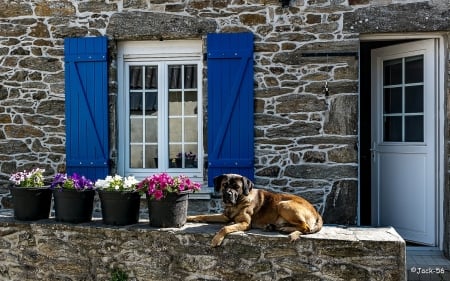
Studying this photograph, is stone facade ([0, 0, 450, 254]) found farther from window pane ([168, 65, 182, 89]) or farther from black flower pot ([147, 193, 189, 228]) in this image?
black flower pot ([147, 193, 189, 228])

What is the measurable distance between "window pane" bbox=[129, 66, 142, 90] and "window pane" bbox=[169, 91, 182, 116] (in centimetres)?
44

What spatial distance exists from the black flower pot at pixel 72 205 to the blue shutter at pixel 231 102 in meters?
1.90

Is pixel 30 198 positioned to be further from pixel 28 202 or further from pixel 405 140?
pixel 405 140

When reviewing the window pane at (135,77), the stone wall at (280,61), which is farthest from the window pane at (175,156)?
the window pane at (135,77)

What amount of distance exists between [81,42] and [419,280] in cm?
489

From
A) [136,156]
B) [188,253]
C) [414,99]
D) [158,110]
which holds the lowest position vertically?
[188,253]

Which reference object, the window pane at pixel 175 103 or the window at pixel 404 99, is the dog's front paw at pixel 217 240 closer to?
the window pane at pixel 175 103

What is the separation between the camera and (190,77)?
651 cm

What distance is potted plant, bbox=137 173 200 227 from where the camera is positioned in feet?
14.5

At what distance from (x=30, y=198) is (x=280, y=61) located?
10.7 feet

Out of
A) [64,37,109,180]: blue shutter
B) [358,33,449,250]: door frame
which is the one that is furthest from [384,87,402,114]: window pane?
[64,37,109,180]: blue shutter

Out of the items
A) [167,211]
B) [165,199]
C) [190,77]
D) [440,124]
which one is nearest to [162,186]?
[165,199]

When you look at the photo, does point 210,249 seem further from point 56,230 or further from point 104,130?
point 104,130

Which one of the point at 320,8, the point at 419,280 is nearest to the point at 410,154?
the point at 419,280
